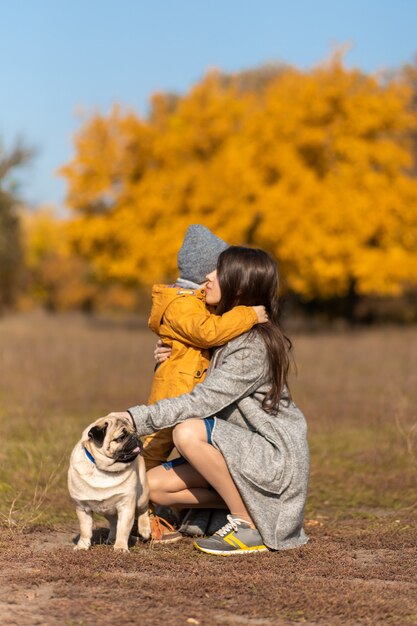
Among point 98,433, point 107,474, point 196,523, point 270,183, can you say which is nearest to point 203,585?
point 107,474

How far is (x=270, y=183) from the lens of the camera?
28.3m

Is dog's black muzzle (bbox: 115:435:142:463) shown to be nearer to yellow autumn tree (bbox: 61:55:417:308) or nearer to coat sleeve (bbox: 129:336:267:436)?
coat sleeve (bbox: 129:336:267:436)

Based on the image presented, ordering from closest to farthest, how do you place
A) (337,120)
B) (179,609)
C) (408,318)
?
(179,609), (337,120), (408,318)

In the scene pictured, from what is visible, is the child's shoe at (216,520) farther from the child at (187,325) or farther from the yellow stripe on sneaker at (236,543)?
the yellow stripe on sneaker at (236,543)

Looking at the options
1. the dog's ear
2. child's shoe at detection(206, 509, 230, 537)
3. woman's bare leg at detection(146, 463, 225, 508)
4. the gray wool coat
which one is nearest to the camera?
the dog's ear

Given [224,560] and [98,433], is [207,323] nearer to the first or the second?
[98,433]

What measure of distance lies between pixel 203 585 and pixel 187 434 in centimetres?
90

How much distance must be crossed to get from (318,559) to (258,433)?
76 cm

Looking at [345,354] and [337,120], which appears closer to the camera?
[345,354]

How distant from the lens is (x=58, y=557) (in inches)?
198

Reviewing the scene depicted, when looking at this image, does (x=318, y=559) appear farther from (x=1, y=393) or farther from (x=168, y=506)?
(x=1, y=393)

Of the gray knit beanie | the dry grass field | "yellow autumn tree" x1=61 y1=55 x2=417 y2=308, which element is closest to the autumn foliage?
"yellow autumn tree" x1=61 y1=55 x2=417 y2=308

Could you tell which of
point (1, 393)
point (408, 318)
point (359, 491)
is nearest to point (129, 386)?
point (1, 393)

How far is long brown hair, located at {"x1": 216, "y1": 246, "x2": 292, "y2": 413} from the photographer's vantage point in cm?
537
